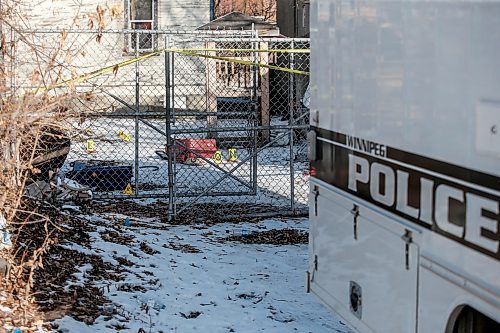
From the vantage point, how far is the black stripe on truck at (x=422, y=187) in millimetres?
3186

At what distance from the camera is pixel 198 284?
7656mm

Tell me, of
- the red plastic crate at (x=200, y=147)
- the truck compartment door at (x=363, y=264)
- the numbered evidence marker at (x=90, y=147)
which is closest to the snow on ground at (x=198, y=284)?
the truck compartment door at (x=363, y=264)

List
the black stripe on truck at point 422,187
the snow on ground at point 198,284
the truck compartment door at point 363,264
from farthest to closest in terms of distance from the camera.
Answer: the snow on ground at point 198,284, the truck compartment door at point 363,264, the black stripe on truck at point 422,187

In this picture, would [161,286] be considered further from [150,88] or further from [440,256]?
[150,88]

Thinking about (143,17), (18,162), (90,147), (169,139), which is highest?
(143,17)

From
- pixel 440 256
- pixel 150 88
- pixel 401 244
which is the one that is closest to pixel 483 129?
pixel 440 256

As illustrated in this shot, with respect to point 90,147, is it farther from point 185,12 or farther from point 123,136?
point 185,12

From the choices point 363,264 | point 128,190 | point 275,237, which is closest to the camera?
point 363,264

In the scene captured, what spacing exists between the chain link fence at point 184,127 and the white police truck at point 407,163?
2358 millimetres

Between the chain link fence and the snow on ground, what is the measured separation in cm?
116

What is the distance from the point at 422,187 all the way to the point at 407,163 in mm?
204

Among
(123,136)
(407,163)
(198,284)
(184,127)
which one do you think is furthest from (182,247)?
(123,136)

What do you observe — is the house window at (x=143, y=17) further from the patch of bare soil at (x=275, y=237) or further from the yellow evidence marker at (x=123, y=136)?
the patch of bare soil at (x=275, y=237)

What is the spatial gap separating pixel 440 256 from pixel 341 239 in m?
1.36
